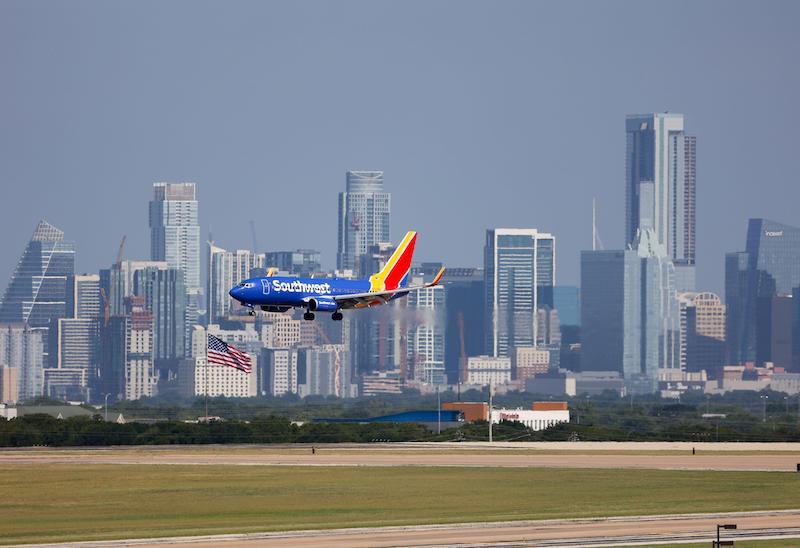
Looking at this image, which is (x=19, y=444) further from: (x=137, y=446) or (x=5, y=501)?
(x=5, y=501)

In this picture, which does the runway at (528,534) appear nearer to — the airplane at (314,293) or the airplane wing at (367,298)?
the airplane at (314,293)

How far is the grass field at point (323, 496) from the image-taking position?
75.7 metres

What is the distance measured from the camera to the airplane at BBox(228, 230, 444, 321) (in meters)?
112

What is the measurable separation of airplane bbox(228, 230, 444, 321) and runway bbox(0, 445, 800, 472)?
403 inches

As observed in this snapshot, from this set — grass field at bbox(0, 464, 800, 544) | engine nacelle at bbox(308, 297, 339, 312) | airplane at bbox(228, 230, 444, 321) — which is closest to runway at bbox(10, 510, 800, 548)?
grass field at bbox(0, 464, 800, 544)

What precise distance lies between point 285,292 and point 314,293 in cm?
245

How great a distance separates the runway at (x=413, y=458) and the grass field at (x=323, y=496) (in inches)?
201

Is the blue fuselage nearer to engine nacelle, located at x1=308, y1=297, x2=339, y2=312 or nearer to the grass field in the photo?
engine nacelle, located at x1=308, y1=297, x2=339, y2=312

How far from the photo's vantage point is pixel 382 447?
132000 millimetres

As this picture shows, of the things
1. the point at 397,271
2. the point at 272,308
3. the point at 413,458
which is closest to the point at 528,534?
the point at 413,458

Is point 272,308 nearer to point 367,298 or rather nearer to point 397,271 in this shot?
point 367,298

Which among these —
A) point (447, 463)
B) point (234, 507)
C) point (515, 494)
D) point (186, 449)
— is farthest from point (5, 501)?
point (186, 449)

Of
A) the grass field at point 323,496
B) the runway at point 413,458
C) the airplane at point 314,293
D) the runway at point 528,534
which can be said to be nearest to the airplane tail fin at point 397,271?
the airplane at point 314,293

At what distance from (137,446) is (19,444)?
9530mm
